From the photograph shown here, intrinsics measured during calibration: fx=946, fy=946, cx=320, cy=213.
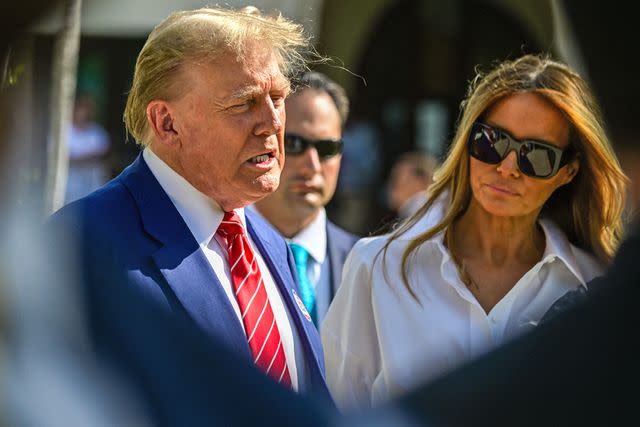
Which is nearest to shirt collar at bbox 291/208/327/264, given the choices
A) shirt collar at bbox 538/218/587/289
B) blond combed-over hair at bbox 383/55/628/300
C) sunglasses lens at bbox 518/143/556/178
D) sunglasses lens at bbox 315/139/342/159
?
sunglasses lens at bbox 315/139/342/159

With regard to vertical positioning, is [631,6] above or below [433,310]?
above

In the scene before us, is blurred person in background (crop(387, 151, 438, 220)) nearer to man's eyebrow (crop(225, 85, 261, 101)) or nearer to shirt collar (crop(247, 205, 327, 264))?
shirt collar (crop(247, 205, 327, 264))

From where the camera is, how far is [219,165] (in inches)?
85.7

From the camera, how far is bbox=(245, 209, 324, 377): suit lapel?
2207 millimetres

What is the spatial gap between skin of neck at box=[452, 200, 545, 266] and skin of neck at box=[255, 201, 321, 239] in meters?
0.97

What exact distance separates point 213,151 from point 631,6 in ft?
5.20

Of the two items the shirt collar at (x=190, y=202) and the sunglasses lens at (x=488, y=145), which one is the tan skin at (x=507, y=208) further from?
the shirt collar at (x=190, y=202)

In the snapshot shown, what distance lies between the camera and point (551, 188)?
8.87 ft

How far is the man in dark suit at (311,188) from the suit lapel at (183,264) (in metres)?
→ 1.43

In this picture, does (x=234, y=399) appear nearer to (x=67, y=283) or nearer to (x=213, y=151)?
(x=67, y=283)

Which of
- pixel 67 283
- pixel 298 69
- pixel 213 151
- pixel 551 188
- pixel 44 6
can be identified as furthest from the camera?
pixel 551 188

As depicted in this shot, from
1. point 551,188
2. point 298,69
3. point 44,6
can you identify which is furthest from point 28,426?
point 551,188

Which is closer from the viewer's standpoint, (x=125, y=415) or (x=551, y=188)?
(x=125, y=415)

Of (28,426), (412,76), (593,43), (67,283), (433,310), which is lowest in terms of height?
(433,310)
